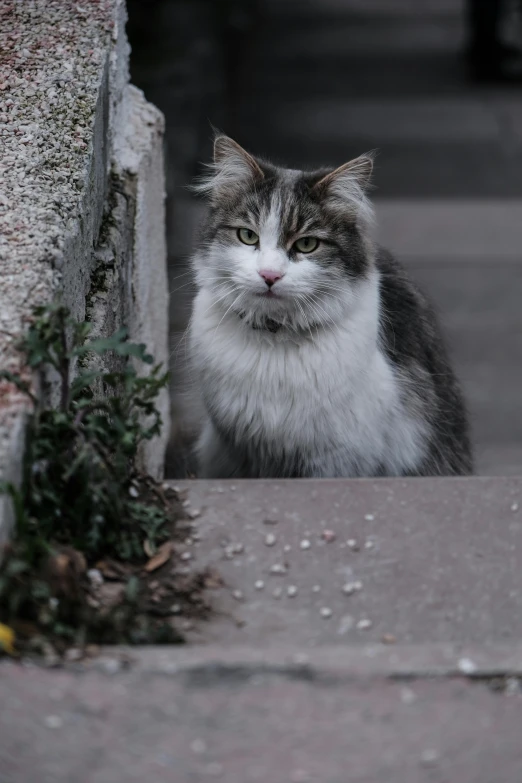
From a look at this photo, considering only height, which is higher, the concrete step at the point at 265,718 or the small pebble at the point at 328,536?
the small pebble at the point at 328,536

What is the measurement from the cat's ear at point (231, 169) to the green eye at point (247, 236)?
174 mm

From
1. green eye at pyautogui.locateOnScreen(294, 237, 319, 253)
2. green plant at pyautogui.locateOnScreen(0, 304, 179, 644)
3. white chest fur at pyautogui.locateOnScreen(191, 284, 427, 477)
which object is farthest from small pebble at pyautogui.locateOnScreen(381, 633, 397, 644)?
green eye at pyautogui.locateOnScreen(294, 237, 319, 253)

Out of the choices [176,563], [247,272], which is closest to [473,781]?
[176,563]

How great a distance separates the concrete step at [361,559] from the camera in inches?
98.3

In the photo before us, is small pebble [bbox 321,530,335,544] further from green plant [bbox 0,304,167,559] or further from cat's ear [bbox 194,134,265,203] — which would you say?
cat's ear [bbox 194,134,265,203]

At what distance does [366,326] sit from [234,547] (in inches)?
42.4

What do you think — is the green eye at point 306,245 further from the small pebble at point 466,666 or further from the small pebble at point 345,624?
the small pebble at point 466,666

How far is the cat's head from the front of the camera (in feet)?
11.2

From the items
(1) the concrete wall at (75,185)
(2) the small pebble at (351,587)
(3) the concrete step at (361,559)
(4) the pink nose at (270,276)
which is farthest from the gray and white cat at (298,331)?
(2) the small pebble at (351,587)

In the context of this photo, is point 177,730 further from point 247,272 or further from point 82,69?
point 82,69

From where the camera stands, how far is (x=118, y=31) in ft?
13.0

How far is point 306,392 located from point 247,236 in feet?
1.67

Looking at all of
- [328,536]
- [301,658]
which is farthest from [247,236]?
[301,658]

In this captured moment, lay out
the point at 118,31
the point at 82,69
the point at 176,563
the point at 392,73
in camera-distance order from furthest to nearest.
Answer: the point at 392,73 < the point at 118,31 < the point at 82,69 < the point at 176,563
